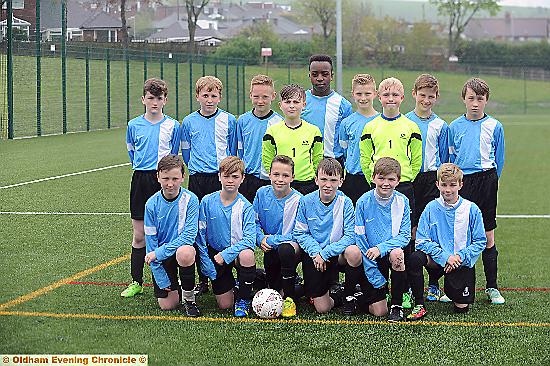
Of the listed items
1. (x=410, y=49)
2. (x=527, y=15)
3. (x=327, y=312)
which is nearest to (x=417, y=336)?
(x=327, y=312)

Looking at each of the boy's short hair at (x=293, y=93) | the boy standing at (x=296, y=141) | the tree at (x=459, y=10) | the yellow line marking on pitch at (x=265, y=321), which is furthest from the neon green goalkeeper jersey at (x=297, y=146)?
the tree at (x=459, y=10)

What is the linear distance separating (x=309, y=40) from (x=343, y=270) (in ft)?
167

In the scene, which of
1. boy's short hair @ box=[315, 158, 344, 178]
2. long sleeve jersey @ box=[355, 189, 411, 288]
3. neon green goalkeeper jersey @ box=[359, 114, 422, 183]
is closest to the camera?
boy's short hair @ box=[315, 158, 344, 178]

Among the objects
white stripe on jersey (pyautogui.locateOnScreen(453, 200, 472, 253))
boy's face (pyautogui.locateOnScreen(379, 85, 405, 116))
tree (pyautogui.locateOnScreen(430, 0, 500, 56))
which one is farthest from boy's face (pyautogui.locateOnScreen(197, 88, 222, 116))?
tree (pyautogui.locateOnScreen(430, 0, 500, 56))

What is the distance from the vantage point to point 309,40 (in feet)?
187

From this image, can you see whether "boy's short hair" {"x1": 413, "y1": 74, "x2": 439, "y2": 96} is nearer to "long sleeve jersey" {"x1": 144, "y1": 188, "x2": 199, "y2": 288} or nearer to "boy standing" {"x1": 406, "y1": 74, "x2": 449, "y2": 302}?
"boy standing" {"x1": 406, "y1": 74, "x2": 449, "y2": 302}

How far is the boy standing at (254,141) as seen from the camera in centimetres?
764

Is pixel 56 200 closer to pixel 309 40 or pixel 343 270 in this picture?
pixel 343 270

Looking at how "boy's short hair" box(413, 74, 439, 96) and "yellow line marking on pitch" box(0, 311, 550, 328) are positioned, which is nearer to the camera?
"yellow line marking on pitch" box(0, 311, 550, 328)

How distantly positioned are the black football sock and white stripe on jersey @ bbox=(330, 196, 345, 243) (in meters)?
1.60

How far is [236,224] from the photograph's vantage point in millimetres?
6914

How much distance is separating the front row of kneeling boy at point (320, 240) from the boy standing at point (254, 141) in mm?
691

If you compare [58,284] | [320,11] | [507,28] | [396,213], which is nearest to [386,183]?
[396,213]

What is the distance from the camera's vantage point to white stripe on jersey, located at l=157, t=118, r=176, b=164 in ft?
24.7
